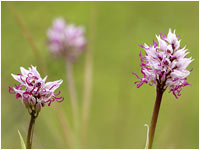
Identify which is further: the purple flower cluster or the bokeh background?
the bokeh background

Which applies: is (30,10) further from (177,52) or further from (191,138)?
(177,52)

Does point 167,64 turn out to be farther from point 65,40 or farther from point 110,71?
point 110,71

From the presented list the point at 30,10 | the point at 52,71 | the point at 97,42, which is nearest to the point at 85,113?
the point at 52,71

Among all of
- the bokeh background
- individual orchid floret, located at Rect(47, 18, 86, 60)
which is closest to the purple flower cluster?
Result: the bokeh background

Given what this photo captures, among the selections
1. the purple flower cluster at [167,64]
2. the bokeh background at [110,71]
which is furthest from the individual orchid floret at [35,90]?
the bokeh background at [110,71]

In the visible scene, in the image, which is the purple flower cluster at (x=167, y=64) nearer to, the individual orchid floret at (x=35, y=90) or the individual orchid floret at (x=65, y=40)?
the individual orchid floret at (x=35, y=90)

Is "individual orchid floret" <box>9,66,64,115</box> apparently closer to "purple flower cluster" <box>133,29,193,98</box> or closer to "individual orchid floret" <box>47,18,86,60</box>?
"purple flower cluster" <box>133,29,193,98</box>
